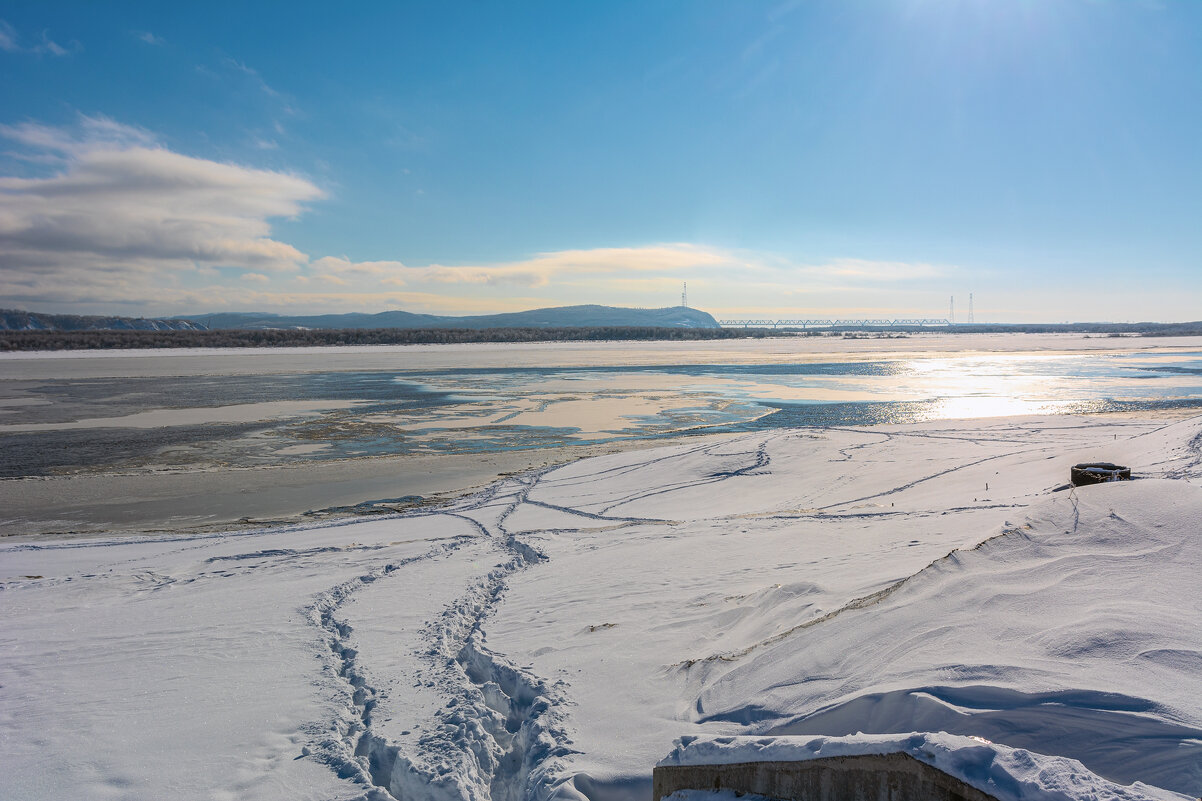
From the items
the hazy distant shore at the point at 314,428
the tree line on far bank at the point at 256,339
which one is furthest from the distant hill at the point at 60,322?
the hazy distant shore at the point at 314,428

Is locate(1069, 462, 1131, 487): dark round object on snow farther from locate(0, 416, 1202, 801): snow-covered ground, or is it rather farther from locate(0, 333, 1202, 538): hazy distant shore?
locate(0, 333, 1202, 538): hazy distant shore

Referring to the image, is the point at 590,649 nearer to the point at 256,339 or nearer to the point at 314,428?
the point at 314,428

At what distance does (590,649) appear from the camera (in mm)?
4898

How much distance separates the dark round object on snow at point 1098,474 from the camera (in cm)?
738

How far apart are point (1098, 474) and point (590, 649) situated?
6.22 m

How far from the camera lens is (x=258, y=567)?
7430 millimetres

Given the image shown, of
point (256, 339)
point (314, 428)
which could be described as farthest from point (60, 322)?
point (314, 428)

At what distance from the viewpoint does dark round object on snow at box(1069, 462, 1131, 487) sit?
24.2 ft

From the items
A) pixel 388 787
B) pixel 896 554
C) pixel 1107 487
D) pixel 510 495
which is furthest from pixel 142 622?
pixel 1107 487

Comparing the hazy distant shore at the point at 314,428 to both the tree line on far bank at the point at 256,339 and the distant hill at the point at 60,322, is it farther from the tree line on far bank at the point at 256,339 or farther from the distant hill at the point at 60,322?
the distant hill at the point at 60,322

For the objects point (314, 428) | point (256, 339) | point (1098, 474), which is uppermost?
point (256, 339)

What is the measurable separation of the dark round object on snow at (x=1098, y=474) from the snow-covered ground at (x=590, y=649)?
52 centimetres

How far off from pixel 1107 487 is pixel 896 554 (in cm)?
173

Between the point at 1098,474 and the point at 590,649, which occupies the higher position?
the point at 1098,474
